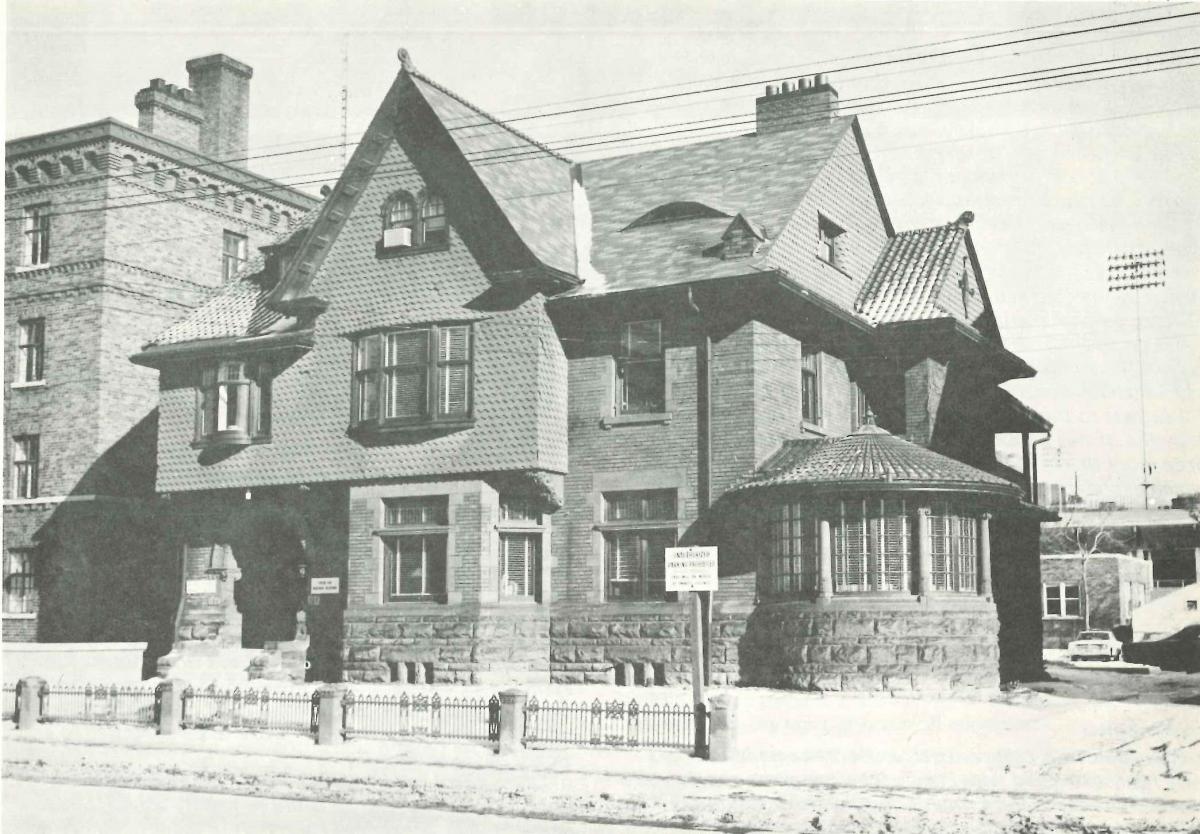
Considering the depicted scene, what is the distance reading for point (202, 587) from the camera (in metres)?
31.9

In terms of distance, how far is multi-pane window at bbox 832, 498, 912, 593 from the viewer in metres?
26.1

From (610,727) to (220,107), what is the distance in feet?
100.0

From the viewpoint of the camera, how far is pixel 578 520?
28.9 metres

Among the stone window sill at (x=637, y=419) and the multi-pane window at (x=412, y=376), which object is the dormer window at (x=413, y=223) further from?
the stone window sill at (x=637, y=419)

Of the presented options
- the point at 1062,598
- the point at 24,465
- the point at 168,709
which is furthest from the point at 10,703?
the point at 1062,598

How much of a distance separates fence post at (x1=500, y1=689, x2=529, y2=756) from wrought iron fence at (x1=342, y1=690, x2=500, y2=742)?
23 cm

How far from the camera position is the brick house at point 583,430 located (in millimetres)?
26562

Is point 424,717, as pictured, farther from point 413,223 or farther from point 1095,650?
point 1095,650

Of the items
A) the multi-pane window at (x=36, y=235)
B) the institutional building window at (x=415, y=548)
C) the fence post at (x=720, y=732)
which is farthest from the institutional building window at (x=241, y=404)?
the fence post at (x=720, y=732)

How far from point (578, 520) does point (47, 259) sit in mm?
19394

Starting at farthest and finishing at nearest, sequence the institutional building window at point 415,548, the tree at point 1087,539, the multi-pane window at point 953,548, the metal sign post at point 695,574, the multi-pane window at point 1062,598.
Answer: the multi-pane window at point 1062,598, the tree at point 1087,539, the institutional building window at point 415,548, the multi-pane window at point 953,548, the metal sign post at point 695,574

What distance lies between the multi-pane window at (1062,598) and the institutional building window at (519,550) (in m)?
37.6

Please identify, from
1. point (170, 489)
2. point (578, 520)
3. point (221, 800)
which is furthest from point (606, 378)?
point (221, 800)

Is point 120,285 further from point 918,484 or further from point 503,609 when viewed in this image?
point 918,484
